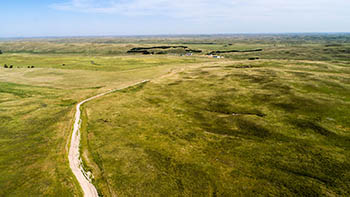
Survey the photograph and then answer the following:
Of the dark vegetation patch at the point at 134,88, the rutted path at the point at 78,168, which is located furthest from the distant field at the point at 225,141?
the dark vegetation patch at the point at 134,88

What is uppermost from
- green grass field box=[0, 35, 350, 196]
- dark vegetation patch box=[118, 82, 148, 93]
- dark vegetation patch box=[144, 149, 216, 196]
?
dark vegetation patch box=[118, 82, 148, 93]

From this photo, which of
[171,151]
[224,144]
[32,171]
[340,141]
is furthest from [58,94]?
[340,141]

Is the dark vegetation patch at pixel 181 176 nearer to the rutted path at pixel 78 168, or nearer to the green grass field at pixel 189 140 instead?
the green grass field at pixel 189 140

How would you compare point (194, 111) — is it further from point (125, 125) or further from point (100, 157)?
point (100, 157)

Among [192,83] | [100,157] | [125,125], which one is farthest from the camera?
[192,83]

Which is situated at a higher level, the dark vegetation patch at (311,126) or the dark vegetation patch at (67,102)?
the dark vegetation patch at (311,126)

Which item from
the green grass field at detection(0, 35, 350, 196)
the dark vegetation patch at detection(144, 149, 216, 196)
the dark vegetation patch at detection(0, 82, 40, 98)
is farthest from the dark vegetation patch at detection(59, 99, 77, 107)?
the dark vegetation patch at detection(144, 149, 216, 196)

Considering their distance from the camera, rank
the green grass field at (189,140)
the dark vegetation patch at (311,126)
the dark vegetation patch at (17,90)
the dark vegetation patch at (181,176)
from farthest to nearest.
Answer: the dark vegetation patch at (17,90), the dark vegetation patch at (311,126), the green grass field at (189,140), the dark vegetation patch at (181,176)

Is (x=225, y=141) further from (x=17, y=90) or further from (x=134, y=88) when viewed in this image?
(x=17, y=90)

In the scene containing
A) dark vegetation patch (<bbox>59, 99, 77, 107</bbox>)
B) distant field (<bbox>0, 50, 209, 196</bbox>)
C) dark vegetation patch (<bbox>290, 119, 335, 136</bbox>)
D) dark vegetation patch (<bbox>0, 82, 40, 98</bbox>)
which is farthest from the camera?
dark vegetation patch (<bbox>0, 82, 40, 98</bbox>)

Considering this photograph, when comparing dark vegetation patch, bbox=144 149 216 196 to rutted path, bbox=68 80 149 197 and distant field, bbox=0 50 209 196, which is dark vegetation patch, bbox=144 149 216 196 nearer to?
rutted path, bbox=68 80 149 197

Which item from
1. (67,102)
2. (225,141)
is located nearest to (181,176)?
(225,141)
